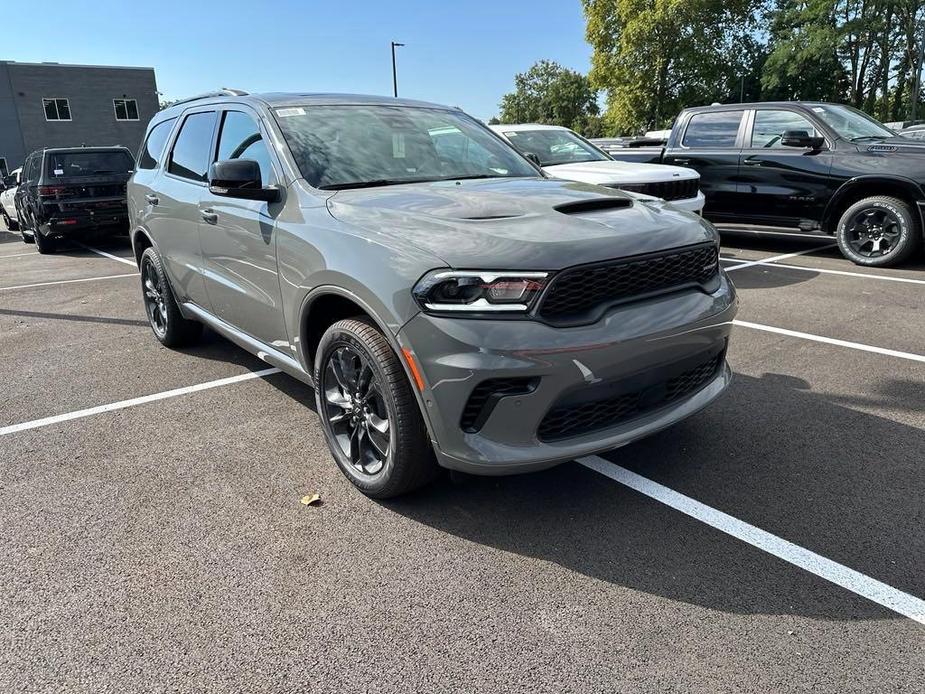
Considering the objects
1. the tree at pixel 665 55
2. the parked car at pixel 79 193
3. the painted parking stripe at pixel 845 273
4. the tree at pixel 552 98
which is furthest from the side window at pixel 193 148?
the tree at pixel 552 98

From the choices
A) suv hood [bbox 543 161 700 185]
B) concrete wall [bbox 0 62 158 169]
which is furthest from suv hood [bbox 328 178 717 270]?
concrete wall [bbox 0 62 158 169]

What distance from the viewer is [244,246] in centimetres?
375

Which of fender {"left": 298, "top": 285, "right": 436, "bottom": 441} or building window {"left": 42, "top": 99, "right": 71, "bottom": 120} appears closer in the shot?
fender {"left": 298, "top": 285, "right": 436, "bottom": 441}

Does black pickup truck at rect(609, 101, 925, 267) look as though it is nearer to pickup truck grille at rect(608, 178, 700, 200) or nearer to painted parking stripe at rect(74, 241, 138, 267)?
pickup truck grille at rect(608, 178, 700, 200)

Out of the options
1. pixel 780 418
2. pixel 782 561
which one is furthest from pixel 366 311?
pixel 780 418

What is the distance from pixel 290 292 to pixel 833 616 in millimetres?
2609

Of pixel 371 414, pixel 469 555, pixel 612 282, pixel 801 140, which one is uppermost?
pixel 801 140

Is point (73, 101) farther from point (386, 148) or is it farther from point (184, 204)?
point (386, 148)

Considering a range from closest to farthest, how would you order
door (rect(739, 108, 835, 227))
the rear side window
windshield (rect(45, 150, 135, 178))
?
the rear side window < door (rect(739, 108, 835, 227)) < windshield (rect(45, 150, 135, 178))

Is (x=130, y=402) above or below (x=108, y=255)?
below

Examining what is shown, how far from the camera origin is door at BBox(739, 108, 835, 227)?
27.0 ft

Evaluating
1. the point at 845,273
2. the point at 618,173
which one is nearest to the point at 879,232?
the point at 845,273

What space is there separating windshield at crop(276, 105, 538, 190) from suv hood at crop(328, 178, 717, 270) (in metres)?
0.23

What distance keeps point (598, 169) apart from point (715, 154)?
6.69 ft
